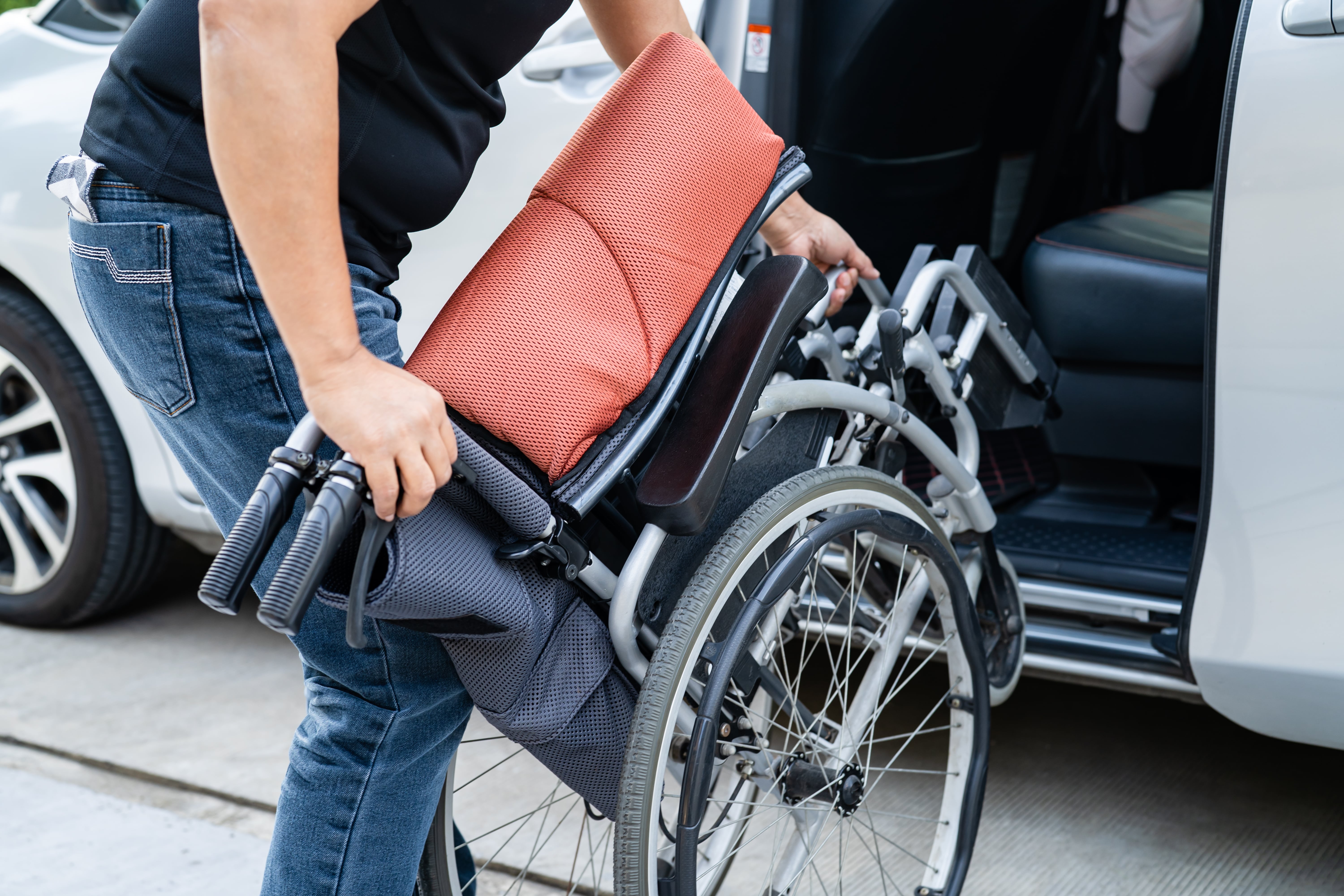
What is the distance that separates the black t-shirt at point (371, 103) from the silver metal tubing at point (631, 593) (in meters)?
0.36

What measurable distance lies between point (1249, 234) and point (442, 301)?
3.95 ft

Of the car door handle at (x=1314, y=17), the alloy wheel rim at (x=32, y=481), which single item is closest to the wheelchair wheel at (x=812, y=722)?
the car door handle at (x=1314, y=17)

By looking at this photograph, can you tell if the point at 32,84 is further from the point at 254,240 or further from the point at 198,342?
the point at 254,240

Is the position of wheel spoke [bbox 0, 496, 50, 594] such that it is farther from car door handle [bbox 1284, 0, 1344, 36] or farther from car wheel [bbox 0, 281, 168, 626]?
car door handle [bbox 1284, 0, 1344, 36]

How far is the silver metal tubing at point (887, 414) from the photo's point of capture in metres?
1.26

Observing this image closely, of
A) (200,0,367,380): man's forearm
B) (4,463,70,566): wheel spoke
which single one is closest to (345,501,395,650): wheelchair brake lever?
(200,0,367,380): man's forearm

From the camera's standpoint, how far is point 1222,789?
1.88 m

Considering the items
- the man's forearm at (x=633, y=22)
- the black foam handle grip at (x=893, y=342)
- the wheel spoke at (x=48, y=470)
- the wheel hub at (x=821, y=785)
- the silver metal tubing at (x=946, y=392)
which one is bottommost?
the wheel spoke at (x=48, y=470)

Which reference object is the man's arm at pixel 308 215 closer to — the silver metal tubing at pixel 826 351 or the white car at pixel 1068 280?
the silver metal tubing at pixel 826 351

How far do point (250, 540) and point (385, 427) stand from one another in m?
0.13

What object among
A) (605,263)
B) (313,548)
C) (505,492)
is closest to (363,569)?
(313,548)

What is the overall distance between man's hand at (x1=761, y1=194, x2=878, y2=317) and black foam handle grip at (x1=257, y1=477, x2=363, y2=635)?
0.77m

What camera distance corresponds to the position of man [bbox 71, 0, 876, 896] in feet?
2.74

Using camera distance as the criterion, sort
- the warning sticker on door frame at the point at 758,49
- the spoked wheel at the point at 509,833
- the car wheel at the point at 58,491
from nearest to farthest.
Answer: the spoked wheel at the point at 509,833 < the warning sticker on door frame at the point at 758,49 < the car wheel at the point at 58,491
